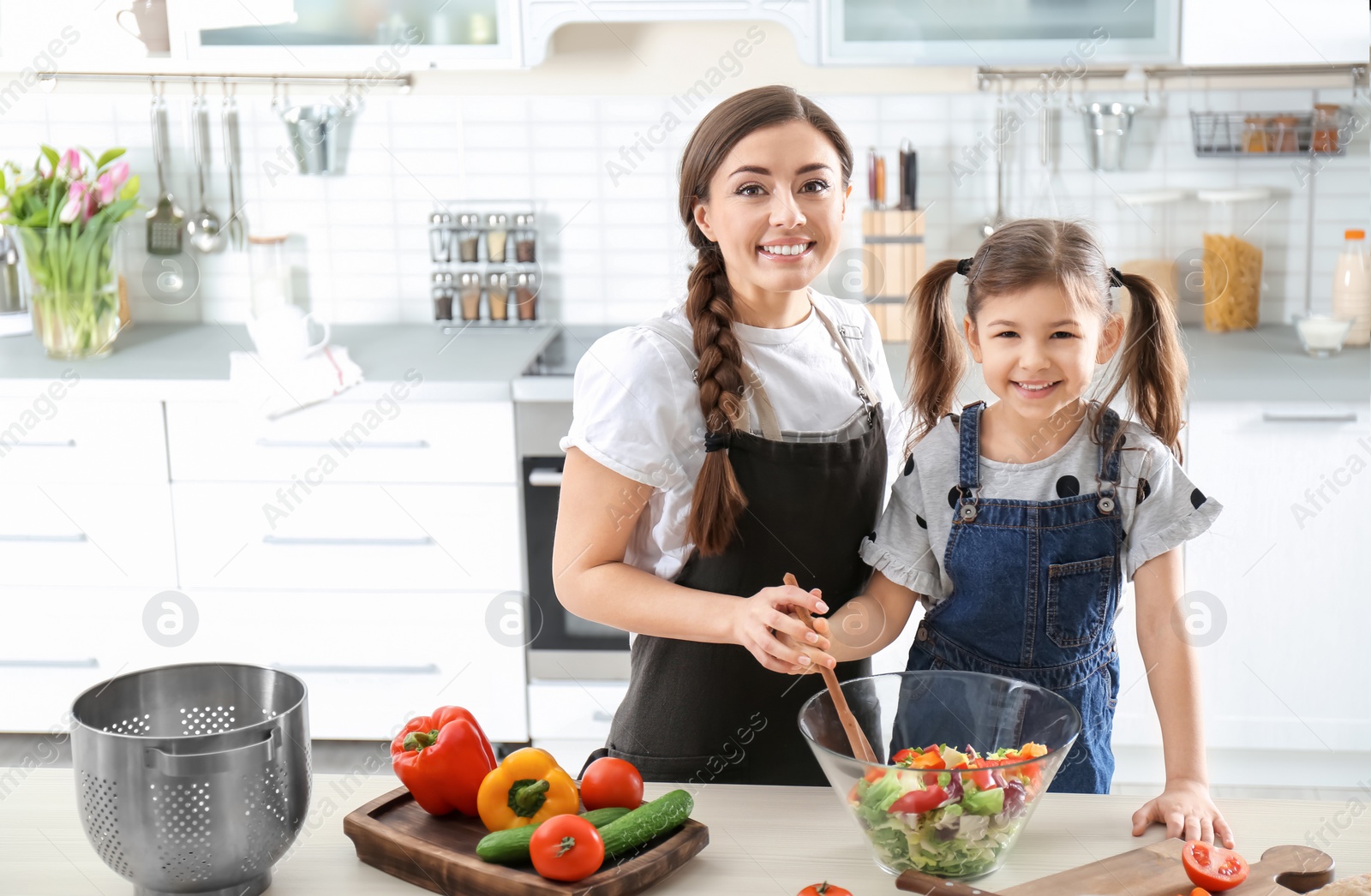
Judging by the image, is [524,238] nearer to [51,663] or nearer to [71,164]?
[71,164]

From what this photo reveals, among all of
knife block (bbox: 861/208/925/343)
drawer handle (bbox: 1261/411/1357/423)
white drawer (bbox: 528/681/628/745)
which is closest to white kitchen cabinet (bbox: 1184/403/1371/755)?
drawer handle (bbox: 1261/411/1357/423)

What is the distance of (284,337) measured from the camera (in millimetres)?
2547

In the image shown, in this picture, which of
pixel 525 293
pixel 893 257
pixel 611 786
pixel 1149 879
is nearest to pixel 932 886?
pixel 1149 879

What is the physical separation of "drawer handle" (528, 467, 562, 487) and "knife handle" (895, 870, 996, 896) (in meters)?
1.54

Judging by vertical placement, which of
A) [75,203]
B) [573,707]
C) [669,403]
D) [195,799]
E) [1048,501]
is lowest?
[573,707]

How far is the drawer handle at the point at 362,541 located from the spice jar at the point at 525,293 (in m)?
0.64

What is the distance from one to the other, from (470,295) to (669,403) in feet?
5.68

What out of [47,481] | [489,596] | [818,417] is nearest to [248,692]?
[818,417]

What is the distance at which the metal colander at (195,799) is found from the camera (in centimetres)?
91

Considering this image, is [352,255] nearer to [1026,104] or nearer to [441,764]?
[1026,104]

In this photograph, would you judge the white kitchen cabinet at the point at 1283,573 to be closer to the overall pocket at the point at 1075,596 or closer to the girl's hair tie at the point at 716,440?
the overall pocket at the point at 1075,596

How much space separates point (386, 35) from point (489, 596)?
1146 millimetres

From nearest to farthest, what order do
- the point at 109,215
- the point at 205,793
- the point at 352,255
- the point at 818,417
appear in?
the point at 205,793 → the point at 818,417 → the point at 109,215 → the point at 352,255

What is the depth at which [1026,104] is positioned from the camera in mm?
2818
